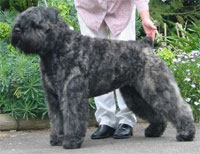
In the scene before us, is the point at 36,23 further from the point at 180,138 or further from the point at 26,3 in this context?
the point at 26,3

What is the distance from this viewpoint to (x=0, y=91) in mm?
7988

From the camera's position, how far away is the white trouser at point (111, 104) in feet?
23.3

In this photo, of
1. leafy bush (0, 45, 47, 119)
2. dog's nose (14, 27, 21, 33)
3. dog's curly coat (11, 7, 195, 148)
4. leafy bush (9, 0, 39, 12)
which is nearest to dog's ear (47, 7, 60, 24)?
dog's curly coat (11, 7, 195, 148)

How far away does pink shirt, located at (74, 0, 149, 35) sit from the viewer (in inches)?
275

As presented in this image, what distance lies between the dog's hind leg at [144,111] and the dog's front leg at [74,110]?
0.77 meters

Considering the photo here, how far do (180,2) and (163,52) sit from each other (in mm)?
3489

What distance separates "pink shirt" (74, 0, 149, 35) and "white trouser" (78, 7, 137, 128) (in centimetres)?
8

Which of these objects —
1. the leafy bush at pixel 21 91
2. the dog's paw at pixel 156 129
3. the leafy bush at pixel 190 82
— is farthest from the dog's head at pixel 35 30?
the leafy bush at pixel 190 82

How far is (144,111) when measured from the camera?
6.95m

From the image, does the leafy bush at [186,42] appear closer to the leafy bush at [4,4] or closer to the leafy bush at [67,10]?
the leafy bush at [67,10]

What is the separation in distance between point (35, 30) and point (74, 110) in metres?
0.95

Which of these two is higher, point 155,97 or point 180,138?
point 155,97

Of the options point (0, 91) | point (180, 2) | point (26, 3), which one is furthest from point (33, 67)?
point (180, 2)

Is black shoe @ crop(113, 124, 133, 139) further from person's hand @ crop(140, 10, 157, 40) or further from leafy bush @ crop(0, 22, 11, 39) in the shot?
leafy bush @ crop(0, 22, 11, 39)
